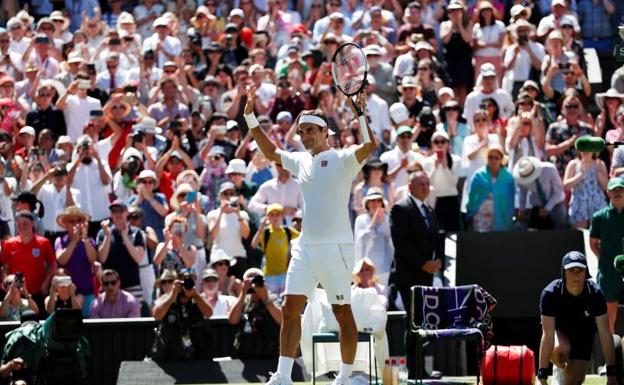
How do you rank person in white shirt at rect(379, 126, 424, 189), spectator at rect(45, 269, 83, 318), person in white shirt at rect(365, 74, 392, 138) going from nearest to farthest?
1. spectator at rect(45, 269, 83, 318)
2. person in white shirt at rect(379, 126, 424, 189)
3. person in white shirt at rect(365, 74, 392, 138)

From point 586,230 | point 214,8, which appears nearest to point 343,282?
point 586,230

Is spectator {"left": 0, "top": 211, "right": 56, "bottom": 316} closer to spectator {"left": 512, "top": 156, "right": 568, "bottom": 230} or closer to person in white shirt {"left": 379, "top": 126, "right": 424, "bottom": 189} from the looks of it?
person in white shirt {"left": 379, "top": 126, "right": 424, "bottom": 189}

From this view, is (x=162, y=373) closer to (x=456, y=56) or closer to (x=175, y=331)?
(x=175, y=331)

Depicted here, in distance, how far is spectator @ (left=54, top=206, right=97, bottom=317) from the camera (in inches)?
707

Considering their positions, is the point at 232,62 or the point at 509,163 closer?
the point at 509,163

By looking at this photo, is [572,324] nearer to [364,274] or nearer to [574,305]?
[574,305]

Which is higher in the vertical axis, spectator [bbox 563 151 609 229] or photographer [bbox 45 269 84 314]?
spectator [bbox 563 151 609 229]

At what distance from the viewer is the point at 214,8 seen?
25.0 metres

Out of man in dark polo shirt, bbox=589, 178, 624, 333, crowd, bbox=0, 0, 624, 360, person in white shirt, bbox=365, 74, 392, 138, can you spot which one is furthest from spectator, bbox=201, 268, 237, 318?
person in white shirt, bbox=365, 74, 392, 138

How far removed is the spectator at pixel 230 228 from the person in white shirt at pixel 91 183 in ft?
4.40

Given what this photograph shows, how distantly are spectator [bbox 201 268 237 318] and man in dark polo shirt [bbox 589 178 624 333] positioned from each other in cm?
366

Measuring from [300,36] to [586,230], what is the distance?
650 cm

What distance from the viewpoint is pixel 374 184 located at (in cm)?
1923

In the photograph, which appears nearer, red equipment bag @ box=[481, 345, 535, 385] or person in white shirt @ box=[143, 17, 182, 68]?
red equipment bag @ box=[481, 345, 535, 385]
